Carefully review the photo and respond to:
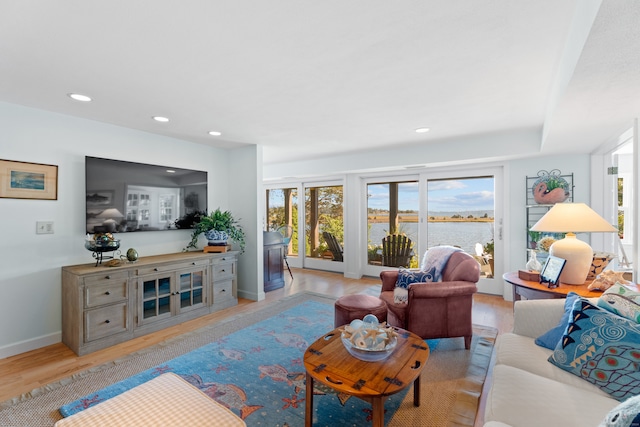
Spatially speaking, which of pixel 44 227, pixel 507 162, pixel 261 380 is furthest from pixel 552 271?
pixel 44 227

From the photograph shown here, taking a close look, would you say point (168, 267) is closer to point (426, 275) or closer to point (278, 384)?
point (278, 384)

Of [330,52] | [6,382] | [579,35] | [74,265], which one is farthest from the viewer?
[74,265]

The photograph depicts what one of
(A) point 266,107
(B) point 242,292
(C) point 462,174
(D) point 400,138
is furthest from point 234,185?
(C) point 462,174

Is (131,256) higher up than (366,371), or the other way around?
(131,256)

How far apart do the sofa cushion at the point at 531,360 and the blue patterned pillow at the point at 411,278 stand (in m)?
1.00

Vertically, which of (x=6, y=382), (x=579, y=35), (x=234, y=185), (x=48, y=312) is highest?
(x=579, y=35)

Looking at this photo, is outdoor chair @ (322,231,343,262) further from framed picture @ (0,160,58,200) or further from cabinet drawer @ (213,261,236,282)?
framed picture @ (0,160,58,200)

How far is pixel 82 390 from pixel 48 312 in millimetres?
1260

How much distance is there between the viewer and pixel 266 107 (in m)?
2.76

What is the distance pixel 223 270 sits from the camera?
3.93 m

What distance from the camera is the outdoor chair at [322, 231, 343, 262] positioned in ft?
19.9

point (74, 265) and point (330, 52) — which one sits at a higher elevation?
point (330, 52)

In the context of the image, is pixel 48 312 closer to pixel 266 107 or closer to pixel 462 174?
pixel 266 107

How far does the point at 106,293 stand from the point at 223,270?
1.34 meters
